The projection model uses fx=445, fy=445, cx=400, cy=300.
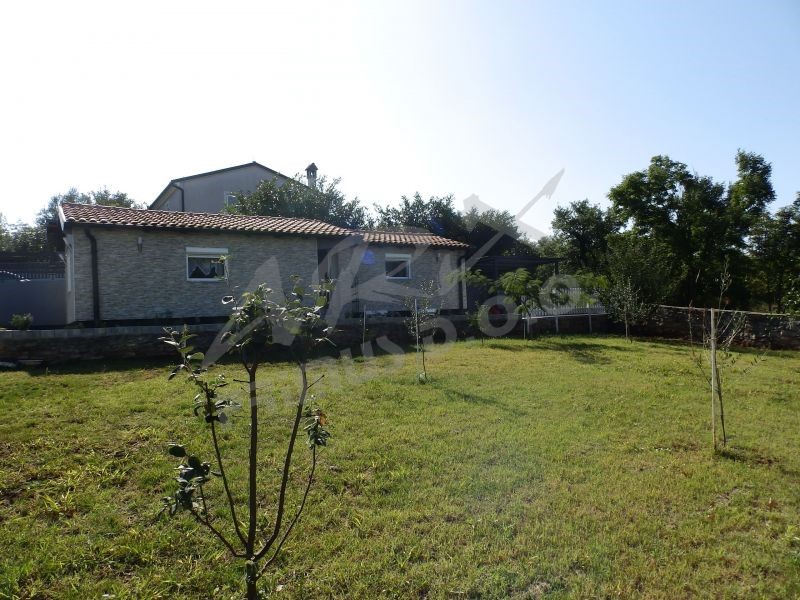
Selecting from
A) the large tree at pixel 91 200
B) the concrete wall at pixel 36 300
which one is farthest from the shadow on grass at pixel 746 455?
the large tree at pixel 91 200

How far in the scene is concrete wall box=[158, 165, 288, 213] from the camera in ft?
77.2

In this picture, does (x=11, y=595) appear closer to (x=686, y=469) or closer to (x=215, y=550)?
(x=215, y=550)

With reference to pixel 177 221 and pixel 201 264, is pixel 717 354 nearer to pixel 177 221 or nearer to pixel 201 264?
pixel 201 264

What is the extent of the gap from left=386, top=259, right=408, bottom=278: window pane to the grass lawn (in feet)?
30.9

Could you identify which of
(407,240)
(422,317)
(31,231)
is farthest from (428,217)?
(31,231)

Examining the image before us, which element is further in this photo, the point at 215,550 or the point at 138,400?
the point at 138,400

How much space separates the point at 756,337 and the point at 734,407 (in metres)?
9.20

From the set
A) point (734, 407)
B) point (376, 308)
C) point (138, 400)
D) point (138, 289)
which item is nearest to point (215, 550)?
point (138, 400)

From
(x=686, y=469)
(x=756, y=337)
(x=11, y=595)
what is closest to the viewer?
(x=11, y=595)

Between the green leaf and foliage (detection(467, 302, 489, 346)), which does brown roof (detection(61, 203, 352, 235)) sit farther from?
the green leaf

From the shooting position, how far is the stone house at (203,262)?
1152 centimetres

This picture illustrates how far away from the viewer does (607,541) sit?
3.13 m

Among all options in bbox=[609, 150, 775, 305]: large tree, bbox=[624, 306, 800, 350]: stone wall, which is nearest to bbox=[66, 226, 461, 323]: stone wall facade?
bbox=[624, 306, 800, 350]: stone wall

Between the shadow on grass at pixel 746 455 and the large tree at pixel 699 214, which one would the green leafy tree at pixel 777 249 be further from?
the shadow on grass at pixel 746 455
